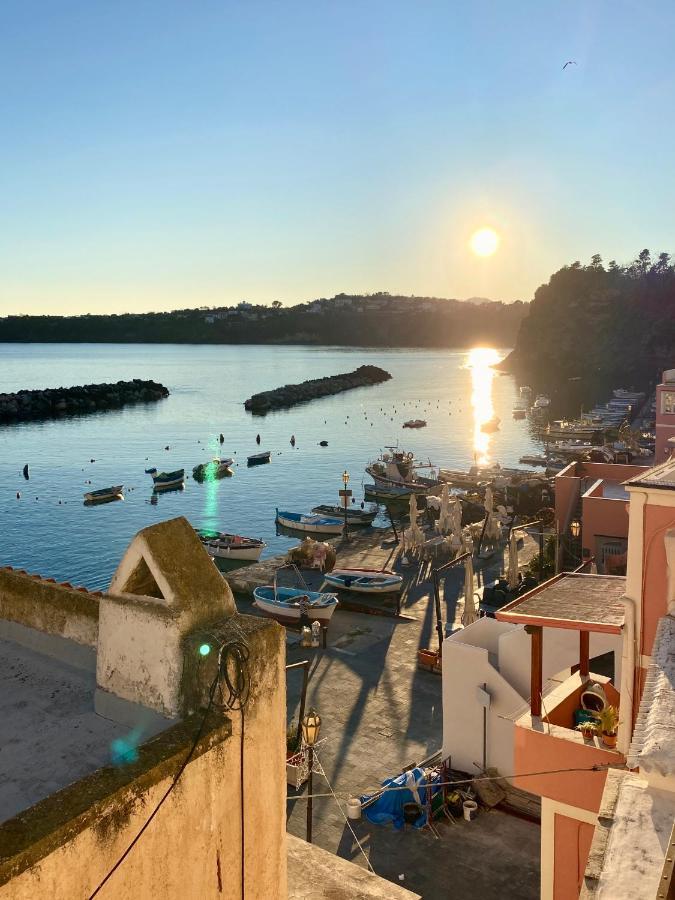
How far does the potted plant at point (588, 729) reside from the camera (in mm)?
9617

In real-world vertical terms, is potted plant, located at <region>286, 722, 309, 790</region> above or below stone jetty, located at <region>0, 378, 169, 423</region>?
below

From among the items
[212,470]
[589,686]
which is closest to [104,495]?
[212,470]

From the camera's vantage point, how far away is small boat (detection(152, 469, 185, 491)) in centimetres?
6425

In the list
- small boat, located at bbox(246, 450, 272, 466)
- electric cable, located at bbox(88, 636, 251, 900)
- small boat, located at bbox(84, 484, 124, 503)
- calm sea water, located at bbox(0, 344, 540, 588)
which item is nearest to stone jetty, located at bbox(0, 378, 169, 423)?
calm sea water, located at bbox(0, 344, 540, 588)

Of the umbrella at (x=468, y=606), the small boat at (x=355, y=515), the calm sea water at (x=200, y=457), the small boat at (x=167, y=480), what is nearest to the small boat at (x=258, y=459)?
the calm sea water at (x=200, y=457)

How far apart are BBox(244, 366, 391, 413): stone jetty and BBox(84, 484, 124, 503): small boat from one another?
65512 mm

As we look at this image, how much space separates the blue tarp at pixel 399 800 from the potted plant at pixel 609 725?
18.4 ft

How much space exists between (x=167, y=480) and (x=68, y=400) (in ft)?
216

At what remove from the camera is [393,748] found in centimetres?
1772

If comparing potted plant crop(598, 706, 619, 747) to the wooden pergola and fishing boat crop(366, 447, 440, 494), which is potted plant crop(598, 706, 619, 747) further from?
fishing boat crop(366, 447, 440, 494)

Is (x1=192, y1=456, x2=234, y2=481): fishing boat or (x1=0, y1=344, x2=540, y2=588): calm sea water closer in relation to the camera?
(x1=0, y1=344, x2=540, y2=588): calm sea water

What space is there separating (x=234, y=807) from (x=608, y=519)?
72.1ft

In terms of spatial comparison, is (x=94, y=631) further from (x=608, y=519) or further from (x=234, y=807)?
(x=608, y=519)

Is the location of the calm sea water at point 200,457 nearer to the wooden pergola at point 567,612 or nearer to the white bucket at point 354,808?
the white bucket at point 354,808
